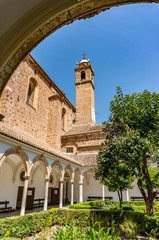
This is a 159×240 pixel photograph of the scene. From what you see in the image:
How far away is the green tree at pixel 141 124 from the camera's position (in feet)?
25.5

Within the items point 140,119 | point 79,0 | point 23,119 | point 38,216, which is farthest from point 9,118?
point 79,0

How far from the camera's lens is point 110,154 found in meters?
7.94

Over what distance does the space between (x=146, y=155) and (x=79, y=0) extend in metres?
7.66

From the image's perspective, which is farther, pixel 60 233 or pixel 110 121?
pixel 110 121

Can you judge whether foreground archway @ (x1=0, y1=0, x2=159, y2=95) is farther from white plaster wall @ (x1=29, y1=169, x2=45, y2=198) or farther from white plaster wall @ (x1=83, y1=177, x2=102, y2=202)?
white plaster wall @ (x1=83, y1=177, x2=102, y2=202)

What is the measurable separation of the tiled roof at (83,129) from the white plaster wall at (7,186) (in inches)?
395

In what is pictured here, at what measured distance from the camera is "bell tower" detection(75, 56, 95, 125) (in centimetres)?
2567

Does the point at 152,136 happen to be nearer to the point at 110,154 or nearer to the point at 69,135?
the point at 110,154

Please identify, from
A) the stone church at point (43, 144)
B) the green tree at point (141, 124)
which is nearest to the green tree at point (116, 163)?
the green tree at point (141, 124)

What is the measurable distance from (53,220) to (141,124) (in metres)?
7.49

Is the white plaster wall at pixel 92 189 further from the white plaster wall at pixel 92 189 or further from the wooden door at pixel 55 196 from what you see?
the wooden door at pixel 55 196

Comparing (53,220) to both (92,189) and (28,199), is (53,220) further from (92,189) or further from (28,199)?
(92,189)

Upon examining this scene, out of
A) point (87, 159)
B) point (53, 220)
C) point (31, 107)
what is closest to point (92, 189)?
point (87, 159)

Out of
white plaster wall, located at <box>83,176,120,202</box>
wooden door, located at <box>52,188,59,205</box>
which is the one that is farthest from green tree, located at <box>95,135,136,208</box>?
white plaster wall, located at <box>83,176,120,202</box>
